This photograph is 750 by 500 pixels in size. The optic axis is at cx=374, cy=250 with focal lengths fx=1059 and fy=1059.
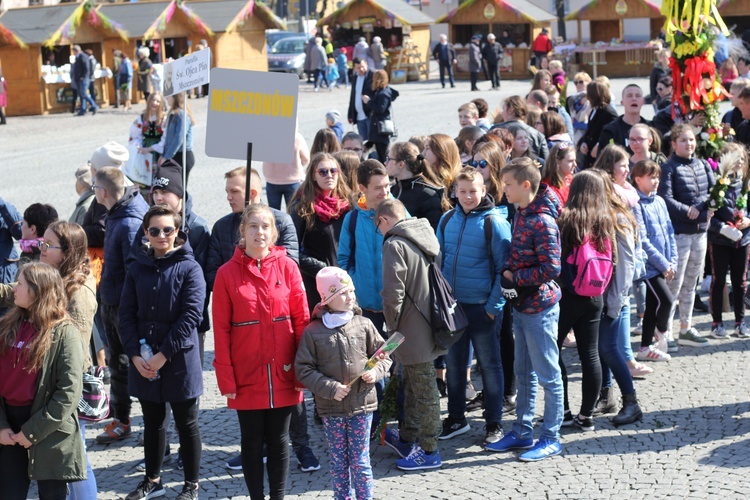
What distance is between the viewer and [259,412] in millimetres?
5938

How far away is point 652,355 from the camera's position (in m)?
8.63

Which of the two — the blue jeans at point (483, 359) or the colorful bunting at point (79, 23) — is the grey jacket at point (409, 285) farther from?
the colorful bunting at point (79, 23)

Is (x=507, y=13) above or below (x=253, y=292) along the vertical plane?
above

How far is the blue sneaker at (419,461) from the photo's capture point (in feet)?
21.8

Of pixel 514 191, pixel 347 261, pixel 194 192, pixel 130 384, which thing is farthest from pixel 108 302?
pixel 194 192

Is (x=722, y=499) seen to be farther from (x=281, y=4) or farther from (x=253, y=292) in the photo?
(x=281, y=4)

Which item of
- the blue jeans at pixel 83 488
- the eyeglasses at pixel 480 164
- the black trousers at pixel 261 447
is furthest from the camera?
the eyeglasses at pixel 480 164

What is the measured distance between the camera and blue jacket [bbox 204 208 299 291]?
673 centimetres

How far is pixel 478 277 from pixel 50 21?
87.9ft

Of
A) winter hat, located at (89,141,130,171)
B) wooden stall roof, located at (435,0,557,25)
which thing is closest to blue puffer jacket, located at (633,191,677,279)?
winter hat, located at (89,141,130,171)

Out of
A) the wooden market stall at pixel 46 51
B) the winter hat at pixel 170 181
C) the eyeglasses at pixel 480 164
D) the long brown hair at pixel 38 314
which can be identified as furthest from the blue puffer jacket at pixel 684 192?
the wooden market stall at pixel 46 51

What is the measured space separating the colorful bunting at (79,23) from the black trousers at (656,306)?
2519 centimetres

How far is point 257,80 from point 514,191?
181cm

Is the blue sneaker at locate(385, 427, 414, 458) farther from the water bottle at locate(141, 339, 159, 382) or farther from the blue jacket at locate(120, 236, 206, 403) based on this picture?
the water bottle at locate(141, 339, 159, 382)
